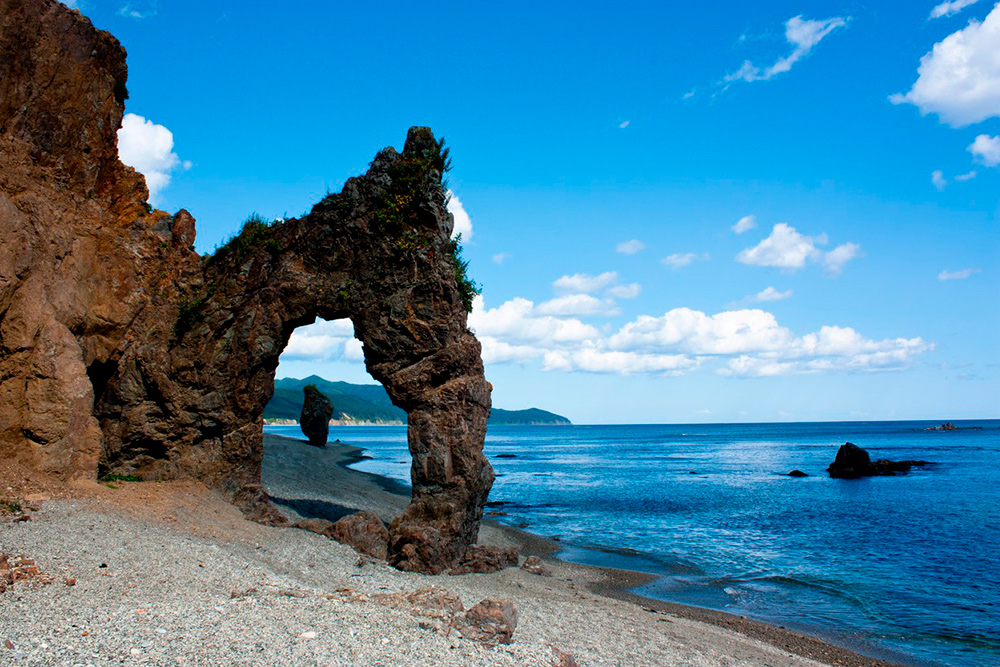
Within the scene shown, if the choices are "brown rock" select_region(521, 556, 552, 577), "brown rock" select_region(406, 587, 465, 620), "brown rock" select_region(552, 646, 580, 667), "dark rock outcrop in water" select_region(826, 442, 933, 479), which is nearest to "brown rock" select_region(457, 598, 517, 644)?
"brown rock" select_region(406, 587, 465, 620)

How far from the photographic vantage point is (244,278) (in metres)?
20.9

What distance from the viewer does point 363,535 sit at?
1841 cm

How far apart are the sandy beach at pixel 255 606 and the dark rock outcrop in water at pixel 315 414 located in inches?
1991

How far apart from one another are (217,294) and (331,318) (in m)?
3.61

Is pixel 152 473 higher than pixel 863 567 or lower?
higher

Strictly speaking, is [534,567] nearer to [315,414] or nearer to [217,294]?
[217,294]

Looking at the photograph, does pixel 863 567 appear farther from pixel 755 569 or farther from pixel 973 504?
pixel 973 504

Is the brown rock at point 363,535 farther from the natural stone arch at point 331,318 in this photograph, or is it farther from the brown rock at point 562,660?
the brown rock at point 562,660

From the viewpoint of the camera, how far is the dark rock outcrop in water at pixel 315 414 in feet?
226

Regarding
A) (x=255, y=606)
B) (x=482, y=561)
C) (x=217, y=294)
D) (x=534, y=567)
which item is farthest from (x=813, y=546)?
(x=255, y=606)

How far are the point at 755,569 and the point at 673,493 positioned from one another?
1017 inches

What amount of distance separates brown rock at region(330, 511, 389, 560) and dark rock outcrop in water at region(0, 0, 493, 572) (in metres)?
0.46

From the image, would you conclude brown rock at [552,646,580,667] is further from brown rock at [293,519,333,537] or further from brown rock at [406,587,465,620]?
brown rock at [293,519,333,537]

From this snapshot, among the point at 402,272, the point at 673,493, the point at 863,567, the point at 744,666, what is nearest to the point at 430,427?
the point at 402,272
